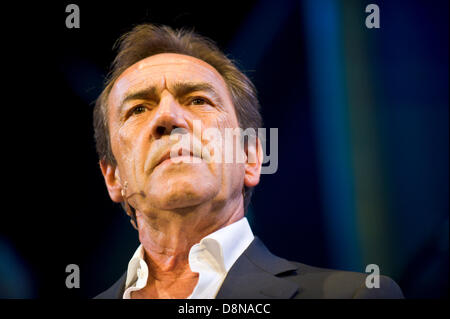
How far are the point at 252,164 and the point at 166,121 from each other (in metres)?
0.53

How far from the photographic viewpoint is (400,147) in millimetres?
2424

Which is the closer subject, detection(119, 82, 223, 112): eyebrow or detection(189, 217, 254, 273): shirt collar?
detection(189, 217, 254, 273): shirt collar

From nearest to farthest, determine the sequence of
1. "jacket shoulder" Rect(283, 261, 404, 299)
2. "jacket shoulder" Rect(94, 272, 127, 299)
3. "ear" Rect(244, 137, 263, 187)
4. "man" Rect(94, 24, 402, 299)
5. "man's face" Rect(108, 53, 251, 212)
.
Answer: "jacket shoulder" Rect(283, 261, 404, 299) < "man" Rect(94, 24, 402, 299) < "man's face" Rect(108, 53, 251, 212) < "jacket shoulder" Rect(94, 272, 127, 299) < "ear" Rect(244, 137, 263, 187)

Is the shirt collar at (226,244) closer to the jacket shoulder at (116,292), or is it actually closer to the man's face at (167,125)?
the man's face at (167,125)

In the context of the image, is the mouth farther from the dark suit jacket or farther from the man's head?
the dark suit jacket

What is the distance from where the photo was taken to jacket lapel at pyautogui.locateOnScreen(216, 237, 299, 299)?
6.19 feet

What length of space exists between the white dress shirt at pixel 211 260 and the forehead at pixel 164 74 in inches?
26.7

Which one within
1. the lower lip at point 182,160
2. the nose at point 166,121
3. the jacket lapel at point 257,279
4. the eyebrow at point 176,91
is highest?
the eyebrow at point 176,91

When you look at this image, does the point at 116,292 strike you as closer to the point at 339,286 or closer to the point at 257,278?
the point at 257,278

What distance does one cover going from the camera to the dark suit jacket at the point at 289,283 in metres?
1.89

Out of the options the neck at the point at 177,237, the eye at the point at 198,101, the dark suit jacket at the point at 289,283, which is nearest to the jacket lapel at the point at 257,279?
the dark suit jacket at the point at 289,283

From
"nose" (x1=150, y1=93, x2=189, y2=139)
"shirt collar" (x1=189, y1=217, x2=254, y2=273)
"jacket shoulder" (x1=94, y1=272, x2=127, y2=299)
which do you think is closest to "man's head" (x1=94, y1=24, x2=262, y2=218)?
"nose" (x1=150, y1=93, x2=189, y2=139)

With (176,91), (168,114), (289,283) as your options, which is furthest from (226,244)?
(176,91)

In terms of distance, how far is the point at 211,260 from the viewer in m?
2.10
